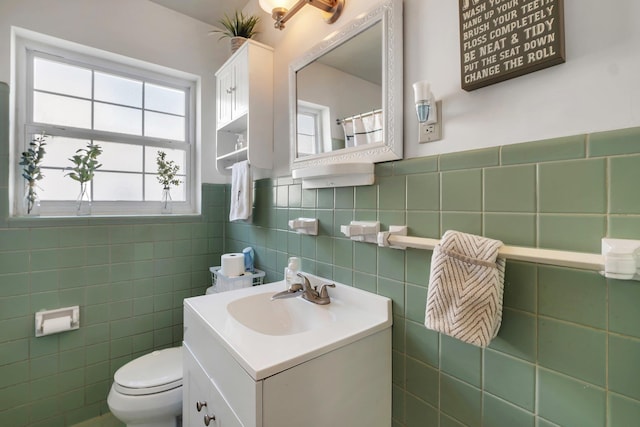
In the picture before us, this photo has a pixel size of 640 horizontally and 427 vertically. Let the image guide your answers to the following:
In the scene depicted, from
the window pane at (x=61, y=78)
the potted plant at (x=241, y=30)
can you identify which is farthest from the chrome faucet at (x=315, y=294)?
the window pane at (x=61, y=78)

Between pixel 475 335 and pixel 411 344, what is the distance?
298 millimetres

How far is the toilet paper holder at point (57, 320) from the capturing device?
1.48 meters

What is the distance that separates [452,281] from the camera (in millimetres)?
691

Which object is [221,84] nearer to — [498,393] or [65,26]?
[65,26]

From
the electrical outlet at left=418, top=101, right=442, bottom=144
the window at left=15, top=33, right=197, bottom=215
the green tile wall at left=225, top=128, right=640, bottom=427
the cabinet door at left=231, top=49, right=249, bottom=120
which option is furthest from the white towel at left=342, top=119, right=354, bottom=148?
the window at left=15, top=33, right=197, bottom=215

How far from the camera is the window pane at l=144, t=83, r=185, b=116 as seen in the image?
1966 millimetres

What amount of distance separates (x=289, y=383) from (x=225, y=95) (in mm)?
1638

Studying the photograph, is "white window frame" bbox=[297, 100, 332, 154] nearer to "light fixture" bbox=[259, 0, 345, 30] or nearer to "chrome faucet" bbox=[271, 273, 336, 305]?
"light fixture" bbox=[259, 0, 345, 30]

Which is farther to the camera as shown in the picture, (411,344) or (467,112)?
(411,344)

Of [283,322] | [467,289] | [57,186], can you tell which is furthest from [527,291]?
[57,186]

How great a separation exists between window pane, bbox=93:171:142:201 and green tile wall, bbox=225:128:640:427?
5.46 feet

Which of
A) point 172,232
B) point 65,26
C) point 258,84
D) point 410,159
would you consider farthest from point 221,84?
point 410,159

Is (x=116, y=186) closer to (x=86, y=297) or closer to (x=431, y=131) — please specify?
(x=86, y=297)

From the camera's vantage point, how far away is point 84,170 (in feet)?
5.49
